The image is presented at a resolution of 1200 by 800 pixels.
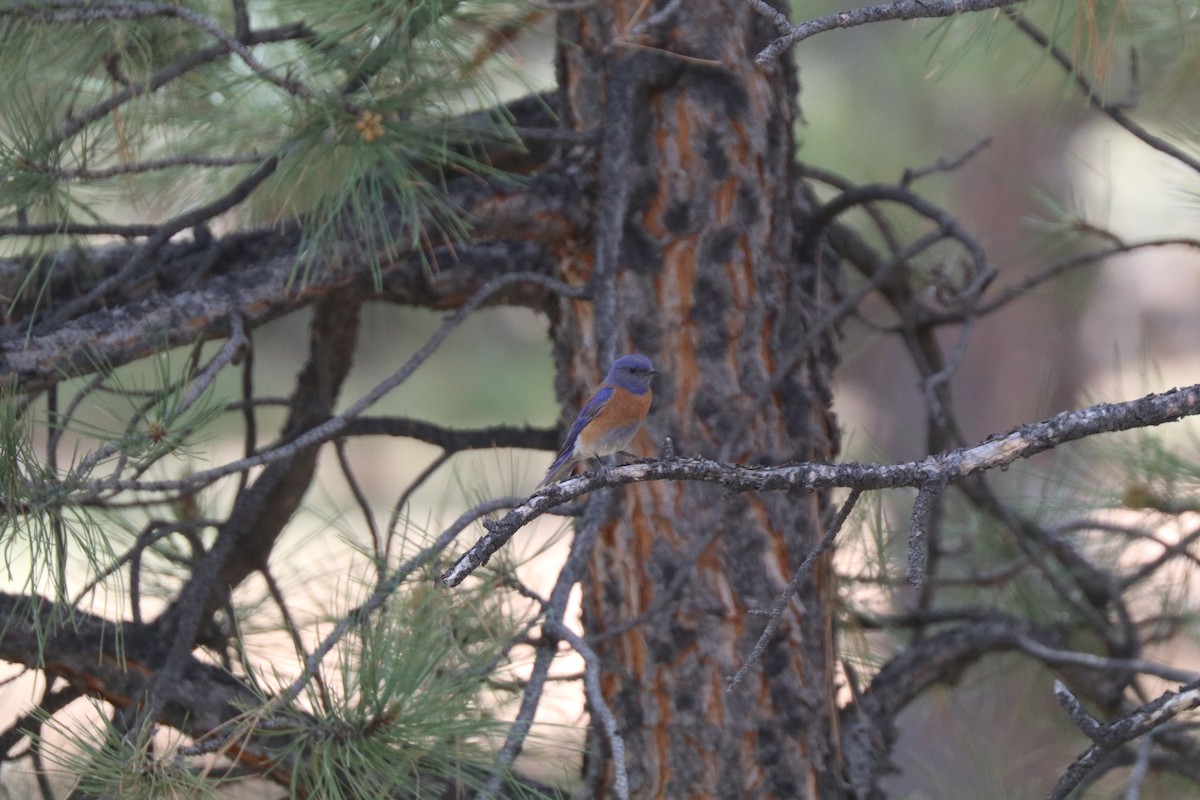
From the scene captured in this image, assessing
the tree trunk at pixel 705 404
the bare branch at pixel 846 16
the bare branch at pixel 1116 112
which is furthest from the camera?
the tree trunk at pixel 705 404

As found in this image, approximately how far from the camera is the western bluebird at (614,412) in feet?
6.80

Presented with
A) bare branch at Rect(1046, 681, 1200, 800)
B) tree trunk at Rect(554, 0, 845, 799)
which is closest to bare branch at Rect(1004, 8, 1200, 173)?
tree trunk at Rect(554, 0, 845, 799)

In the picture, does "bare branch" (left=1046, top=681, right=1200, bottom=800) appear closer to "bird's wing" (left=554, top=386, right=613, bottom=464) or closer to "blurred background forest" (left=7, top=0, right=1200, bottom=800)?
"bird's wing" (left=554, top=386, right=613, bottom=464)

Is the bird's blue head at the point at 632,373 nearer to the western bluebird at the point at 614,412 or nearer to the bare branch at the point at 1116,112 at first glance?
the western bluebird at the point at 614,412

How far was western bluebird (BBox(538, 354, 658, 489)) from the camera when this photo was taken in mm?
2072

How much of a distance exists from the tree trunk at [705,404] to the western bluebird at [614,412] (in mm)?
100

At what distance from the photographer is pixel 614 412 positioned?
2.13 metres

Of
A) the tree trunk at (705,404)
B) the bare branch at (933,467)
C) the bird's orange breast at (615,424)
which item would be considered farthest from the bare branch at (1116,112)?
the bird's orange breast at (615,424)

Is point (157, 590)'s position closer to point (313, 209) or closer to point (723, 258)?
point (313, 209)

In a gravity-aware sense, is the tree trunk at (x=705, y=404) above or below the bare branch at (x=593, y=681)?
above

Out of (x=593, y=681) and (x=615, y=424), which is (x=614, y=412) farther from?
(x=593, y=681)

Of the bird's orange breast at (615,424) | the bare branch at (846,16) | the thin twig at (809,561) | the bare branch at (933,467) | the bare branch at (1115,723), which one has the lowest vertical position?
the bare branch at (1115,723)

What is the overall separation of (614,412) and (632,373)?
0.28 feet

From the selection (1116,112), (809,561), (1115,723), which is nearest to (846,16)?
(809,561)
